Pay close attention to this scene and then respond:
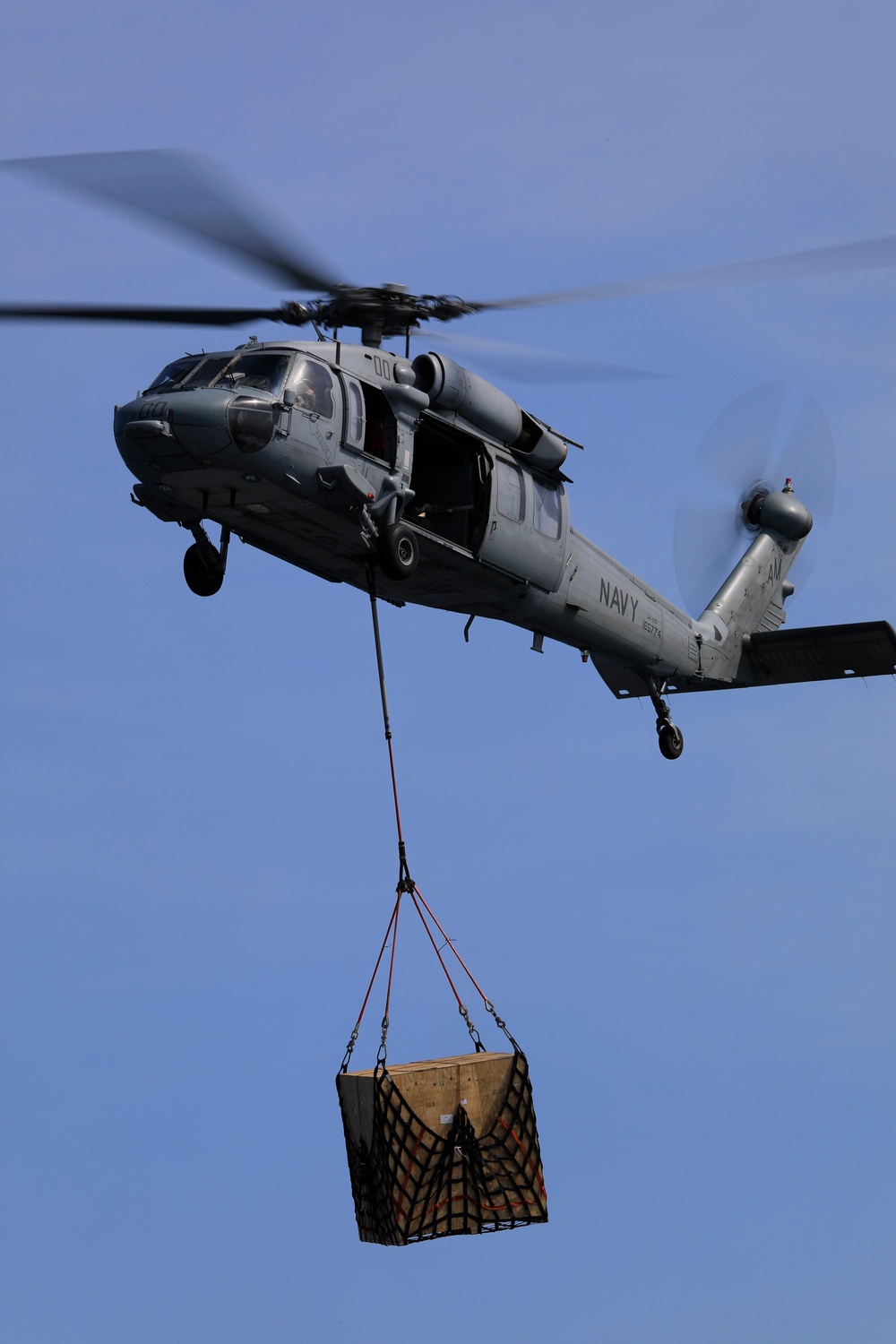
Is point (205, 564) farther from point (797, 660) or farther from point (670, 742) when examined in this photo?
point (797, 660)

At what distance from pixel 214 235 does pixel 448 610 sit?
567cm

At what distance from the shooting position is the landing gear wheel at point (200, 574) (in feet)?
56.1

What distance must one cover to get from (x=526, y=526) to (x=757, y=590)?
7.53 m

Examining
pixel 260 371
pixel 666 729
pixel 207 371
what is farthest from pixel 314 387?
pixel 666 729

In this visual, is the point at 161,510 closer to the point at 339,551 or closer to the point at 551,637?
the point at 339,551

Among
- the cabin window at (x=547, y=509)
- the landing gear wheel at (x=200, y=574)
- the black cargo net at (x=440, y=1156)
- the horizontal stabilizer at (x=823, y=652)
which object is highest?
the cabin window at (x=547, y=509)

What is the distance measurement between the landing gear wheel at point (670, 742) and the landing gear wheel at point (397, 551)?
7.06 m

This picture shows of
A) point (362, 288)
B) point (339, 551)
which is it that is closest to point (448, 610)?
point (339, 551)

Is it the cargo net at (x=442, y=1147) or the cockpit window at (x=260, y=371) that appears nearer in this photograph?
the cargo net at (x=442, y=1147)

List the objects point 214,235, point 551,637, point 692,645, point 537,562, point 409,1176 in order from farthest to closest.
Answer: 1. point 692,645
2. point 551,637
3. point 537,562
4. point 214,235
5. point 409,1176

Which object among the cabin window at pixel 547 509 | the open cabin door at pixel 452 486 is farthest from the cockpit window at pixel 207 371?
the cabin window at pixel 547 509

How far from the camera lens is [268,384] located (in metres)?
15.9

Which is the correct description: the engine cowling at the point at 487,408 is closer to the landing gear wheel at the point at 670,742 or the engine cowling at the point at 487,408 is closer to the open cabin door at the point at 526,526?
the open cabin door at the point at 526,526

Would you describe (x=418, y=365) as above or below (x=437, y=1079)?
above
